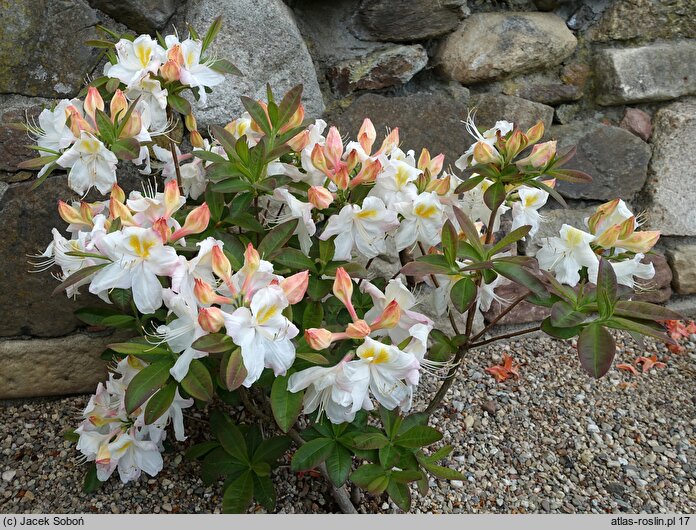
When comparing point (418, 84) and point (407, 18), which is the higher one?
point (407, 18)

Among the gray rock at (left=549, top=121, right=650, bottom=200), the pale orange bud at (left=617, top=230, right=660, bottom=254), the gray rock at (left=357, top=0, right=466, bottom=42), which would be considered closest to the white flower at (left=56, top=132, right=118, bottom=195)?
the pale orange bud at (left=617, top=230, right=660, bottom=254)

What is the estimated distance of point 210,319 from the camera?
89cm

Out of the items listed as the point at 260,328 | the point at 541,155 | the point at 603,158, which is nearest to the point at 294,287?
the point at 260,328

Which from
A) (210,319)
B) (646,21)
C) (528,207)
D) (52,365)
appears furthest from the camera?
(646,21)

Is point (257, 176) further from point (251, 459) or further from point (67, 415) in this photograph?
point (67, 415)

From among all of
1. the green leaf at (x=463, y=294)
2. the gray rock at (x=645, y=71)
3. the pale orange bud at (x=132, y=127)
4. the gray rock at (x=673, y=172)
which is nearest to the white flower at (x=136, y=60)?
the pale orange bud at (x=132, y=127)

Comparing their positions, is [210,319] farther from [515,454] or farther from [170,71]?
[515,454]

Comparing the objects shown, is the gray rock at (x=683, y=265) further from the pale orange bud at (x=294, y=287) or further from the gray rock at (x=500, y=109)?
the pale orange bud at (x=294, y=287)

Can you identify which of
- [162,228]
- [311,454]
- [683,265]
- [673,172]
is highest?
[162,228]

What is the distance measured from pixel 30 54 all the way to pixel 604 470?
1.76 metres

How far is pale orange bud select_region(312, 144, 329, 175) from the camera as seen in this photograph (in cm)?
118

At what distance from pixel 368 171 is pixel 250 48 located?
80 cm

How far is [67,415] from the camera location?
1763 millimetres

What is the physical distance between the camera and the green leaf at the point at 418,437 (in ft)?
4.06
